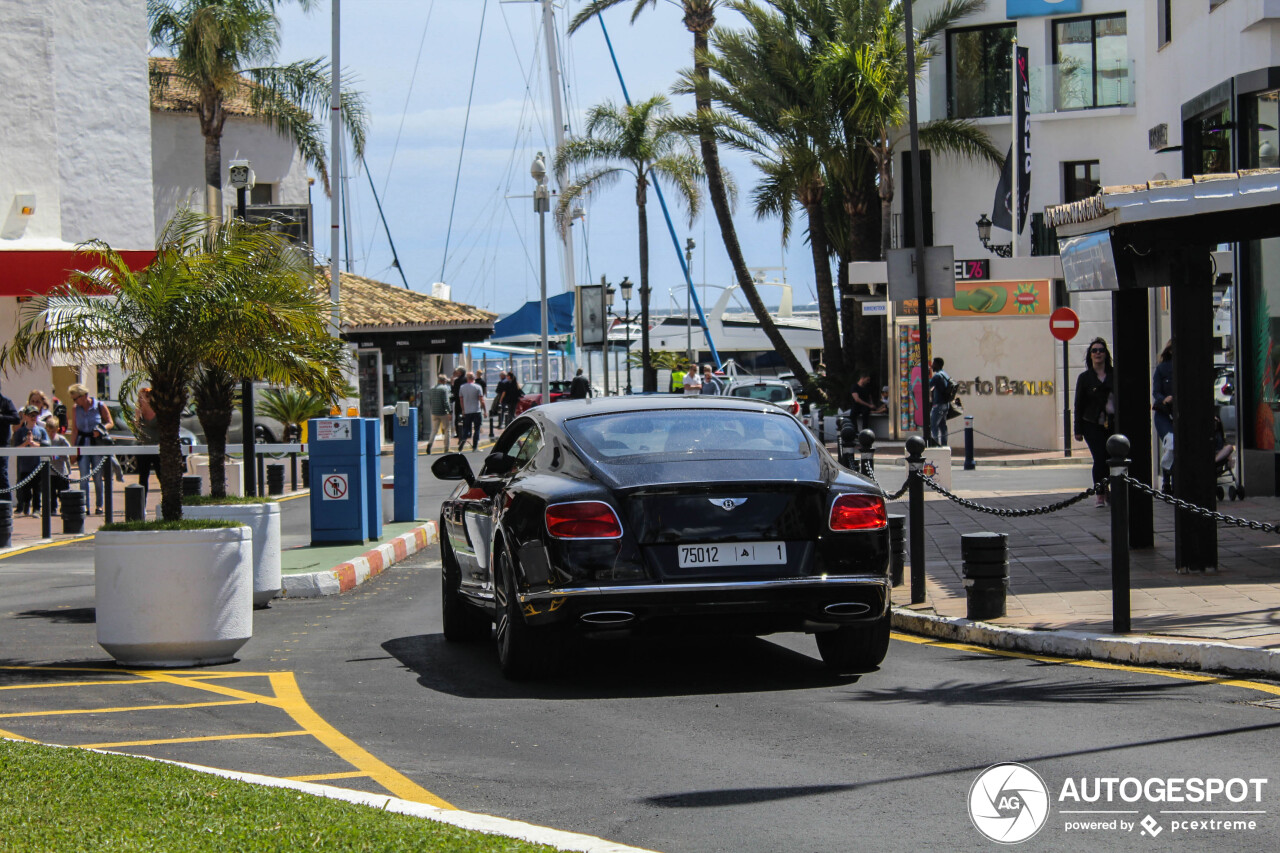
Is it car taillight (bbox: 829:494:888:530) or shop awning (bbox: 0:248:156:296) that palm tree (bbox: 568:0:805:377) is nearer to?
shop awning (bbox: 0:248:156:296)

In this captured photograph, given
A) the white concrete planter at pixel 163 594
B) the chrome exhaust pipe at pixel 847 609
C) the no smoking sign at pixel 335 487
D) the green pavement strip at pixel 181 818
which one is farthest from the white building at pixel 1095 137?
the no smoking sign at pixel 335 487

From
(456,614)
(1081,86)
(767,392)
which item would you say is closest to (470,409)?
(767,392)

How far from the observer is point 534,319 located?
49.1 metres

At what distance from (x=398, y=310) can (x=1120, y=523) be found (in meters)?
34.5

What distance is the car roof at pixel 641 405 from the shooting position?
326 inches

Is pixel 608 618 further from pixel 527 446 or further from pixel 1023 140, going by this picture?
pixel 1023 140

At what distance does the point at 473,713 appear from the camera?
7023 millimetres

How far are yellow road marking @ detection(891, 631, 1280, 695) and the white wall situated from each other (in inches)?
1335

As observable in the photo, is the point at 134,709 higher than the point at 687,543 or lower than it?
lower

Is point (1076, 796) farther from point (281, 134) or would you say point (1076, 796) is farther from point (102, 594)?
point (281, 134)

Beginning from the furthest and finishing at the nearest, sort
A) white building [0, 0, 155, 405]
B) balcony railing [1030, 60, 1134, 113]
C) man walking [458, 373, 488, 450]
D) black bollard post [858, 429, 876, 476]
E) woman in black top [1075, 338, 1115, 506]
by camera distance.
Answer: balcony railing [1030, 60, 1134, 113], man walking [458, 373, 488, 450], white building [0, 0, 155, 405], woman in black top [1075, 338, 1115, 506], black bollard post [858, 429, 876, 476]

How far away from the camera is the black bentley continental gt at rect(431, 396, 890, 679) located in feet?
23.5

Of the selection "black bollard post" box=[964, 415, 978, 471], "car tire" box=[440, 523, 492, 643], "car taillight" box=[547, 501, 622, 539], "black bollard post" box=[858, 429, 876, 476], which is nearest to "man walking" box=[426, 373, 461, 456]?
"black bollard post" box=[964, 415, 978, 471]
